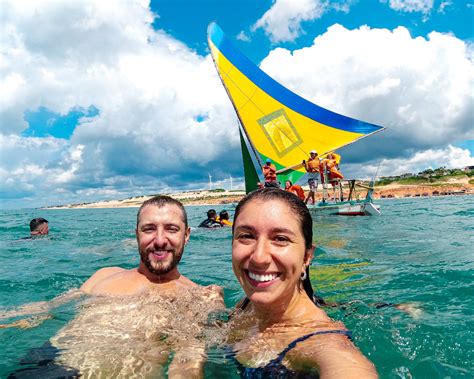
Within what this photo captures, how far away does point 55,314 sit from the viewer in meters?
4.05

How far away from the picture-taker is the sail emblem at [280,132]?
75.1 ft

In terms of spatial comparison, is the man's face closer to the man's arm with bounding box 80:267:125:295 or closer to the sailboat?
the man's arm with bounding box 80:267:125:295

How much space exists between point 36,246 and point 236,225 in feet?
36.4

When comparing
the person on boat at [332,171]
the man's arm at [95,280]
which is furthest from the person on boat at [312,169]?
the man's arm at [95,280]

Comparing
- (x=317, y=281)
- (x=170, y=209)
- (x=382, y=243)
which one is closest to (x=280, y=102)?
(x=382, y=243)

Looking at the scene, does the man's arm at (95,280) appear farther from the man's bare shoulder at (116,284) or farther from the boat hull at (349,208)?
the boat hull at (349,208)

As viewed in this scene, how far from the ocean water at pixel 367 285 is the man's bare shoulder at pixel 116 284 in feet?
1.03

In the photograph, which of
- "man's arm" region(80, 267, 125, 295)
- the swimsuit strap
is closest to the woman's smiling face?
the swimsuit strap

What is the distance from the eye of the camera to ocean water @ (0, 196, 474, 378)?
2893mm

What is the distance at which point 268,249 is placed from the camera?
219cm

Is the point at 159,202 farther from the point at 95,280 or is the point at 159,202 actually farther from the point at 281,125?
the point at 281,125

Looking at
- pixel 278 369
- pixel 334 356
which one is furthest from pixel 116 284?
pixel 334 356

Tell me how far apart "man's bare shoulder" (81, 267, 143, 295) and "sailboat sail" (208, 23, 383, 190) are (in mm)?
18357

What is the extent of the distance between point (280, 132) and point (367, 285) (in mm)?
18347
